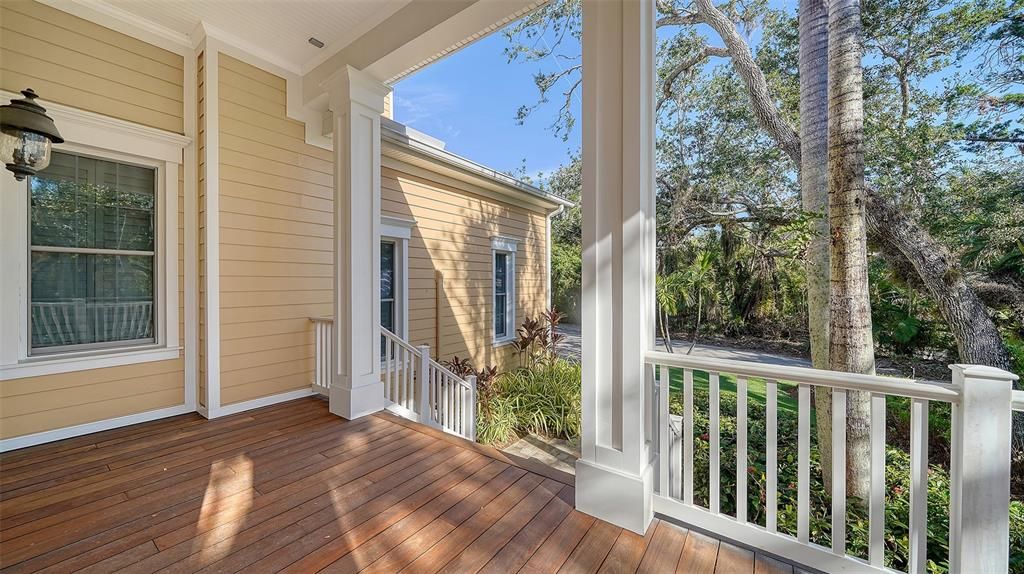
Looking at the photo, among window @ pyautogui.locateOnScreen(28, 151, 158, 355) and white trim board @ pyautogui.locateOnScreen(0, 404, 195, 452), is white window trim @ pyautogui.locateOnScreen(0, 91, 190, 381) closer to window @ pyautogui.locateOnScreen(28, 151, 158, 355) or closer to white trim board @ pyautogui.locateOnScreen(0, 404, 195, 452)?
window @ pyautogui.locateOnScreen(28, 151, 158, 355)

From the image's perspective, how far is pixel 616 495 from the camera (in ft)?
6.14

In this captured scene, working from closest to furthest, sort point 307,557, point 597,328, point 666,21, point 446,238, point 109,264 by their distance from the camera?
point 307,557 < point 597,328 < point 109,264 < point 666,21 < point 446,238

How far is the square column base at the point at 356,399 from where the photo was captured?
129 inches

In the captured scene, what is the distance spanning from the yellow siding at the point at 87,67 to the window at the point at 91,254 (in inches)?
17.0

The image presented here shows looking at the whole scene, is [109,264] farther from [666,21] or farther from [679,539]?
[666,21]

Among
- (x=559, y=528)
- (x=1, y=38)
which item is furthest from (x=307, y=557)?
(x=1, y=38)

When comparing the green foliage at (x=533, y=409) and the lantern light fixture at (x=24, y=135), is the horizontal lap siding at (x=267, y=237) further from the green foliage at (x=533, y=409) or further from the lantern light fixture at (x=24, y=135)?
the green foliage at (x=533, y=409)

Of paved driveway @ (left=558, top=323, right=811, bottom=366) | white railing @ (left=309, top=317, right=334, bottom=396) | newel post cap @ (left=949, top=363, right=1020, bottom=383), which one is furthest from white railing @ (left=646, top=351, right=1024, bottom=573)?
paved driveway @ (left=558, top=323, right=811, bottom=366)

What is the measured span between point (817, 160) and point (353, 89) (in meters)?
4.01

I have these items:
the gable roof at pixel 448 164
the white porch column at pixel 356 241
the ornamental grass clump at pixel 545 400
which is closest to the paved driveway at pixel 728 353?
the ornamental grass clump at pixel 545 400

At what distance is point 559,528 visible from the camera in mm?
1840

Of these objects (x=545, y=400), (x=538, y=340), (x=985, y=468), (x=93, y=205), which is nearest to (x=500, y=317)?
(x=538, y=340)

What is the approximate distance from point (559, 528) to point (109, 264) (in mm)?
3840

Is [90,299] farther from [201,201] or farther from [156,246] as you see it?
[201,201]
